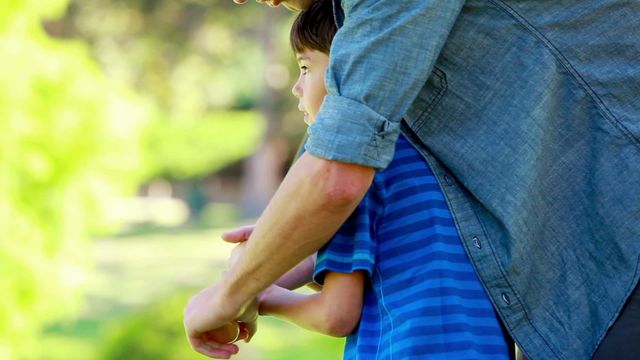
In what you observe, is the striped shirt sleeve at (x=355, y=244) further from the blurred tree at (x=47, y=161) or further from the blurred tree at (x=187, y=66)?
the blurred tree at (x=187, y=66)

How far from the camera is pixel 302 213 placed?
1.52 metres

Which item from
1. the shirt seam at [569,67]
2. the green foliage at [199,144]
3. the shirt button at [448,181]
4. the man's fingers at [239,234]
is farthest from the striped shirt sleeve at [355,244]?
the green foliage at [199,144]

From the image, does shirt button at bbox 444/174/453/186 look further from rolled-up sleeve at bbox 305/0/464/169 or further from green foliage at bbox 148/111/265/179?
green foliage at bbox 148/111/265/179

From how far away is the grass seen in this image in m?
9.43

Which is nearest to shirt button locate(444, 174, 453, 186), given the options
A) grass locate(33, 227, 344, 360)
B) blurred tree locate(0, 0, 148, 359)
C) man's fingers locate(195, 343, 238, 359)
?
man's fingers locate(195, 343, 238, 359)

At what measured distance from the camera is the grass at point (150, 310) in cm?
943

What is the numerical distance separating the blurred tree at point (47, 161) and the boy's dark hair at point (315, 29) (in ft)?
22.6

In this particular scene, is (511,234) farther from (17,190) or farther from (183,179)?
(183,179)

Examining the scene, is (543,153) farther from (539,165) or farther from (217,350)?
(217,350)

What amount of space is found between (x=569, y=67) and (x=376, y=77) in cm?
31

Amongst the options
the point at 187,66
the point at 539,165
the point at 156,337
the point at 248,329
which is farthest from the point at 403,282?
the point at 187,66

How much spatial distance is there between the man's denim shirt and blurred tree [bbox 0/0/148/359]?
282 inches

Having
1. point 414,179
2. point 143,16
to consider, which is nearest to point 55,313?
point 414,179

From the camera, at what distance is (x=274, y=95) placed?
30750 millimetres
